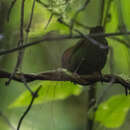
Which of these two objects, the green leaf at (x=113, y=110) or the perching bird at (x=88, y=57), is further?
the green leaf at (x=113, y=110)

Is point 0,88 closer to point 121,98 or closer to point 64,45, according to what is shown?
point 64,45

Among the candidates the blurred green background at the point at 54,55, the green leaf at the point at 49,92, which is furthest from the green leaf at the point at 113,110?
the green leaf at the point at 49,92

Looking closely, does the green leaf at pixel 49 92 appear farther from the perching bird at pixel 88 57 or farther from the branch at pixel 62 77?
the branch at pixel 62 77

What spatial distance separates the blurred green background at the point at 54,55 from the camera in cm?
149

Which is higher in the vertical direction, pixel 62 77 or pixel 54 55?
pixel 62 77

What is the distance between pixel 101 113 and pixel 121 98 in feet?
0.39

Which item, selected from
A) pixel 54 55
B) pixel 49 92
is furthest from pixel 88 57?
pixel 54 55

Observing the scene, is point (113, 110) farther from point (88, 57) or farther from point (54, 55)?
point (54, 55)

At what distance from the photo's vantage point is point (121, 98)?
142 centimetres

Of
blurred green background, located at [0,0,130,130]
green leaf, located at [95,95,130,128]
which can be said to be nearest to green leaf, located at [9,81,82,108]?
blurred green background, located at [0,0,130,130]

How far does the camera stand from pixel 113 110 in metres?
1.46

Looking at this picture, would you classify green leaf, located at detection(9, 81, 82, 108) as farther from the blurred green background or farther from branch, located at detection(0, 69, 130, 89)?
branch, located at detection(0, 69, 130, 89)

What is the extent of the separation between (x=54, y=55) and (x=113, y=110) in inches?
21.9

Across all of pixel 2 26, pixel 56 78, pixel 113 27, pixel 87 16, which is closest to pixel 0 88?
pixel 2 26
